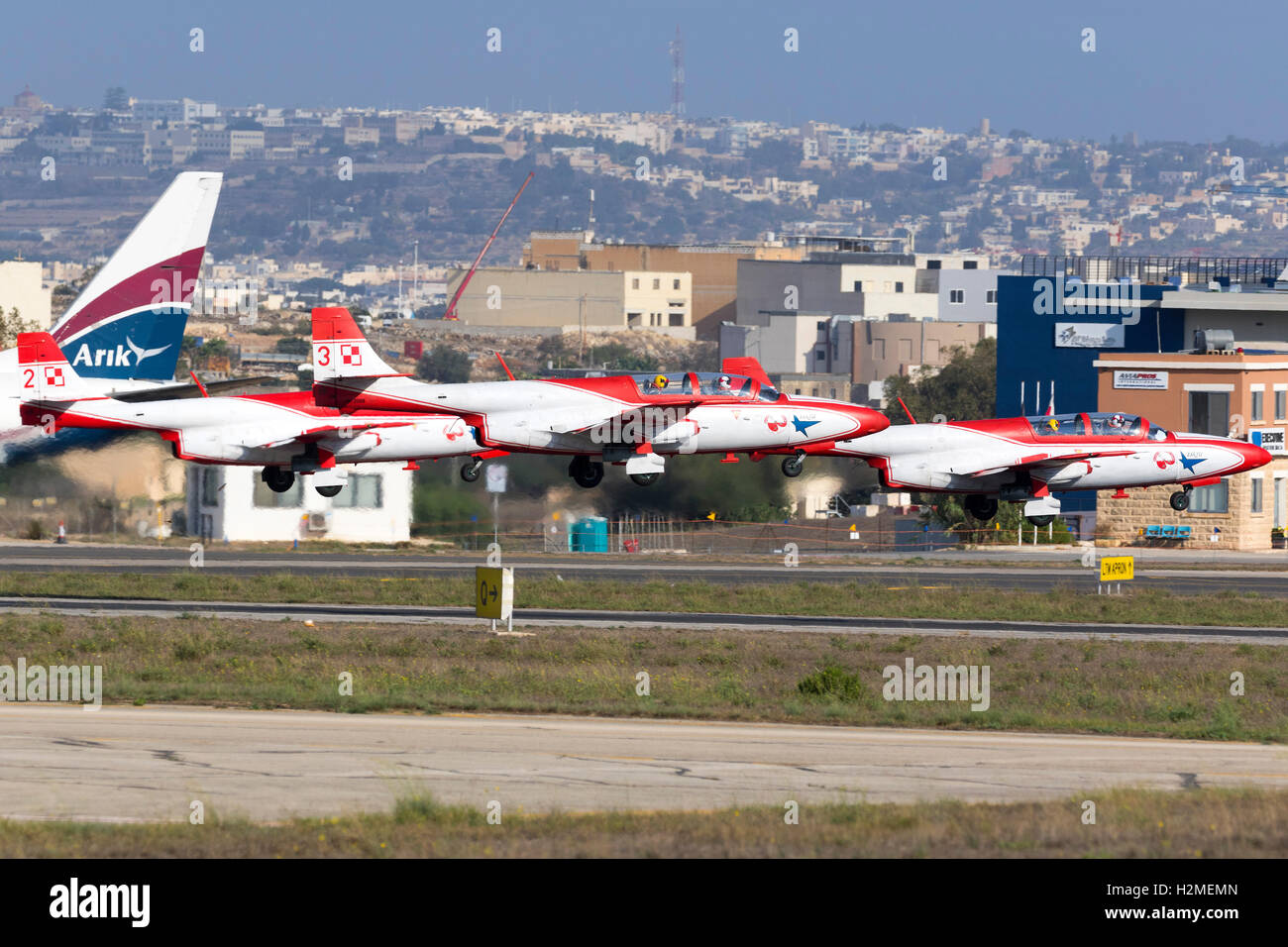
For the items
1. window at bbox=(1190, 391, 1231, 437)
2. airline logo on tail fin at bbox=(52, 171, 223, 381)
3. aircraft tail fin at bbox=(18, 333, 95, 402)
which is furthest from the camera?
window at bbox=(1190, 391, 1231, 437)

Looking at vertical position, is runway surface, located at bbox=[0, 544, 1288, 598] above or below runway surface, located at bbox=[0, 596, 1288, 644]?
below

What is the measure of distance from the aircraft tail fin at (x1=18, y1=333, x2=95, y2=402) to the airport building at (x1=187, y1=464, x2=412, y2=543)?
134 feet

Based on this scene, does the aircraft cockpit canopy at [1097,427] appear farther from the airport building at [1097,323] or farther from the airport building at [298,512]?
the airport building at [1097,323]

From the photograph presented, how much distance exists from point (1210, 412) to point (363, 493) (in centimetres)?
4925

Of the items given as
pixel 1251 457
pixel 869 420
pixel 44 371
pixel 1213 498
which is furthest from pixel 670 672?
pixel 1213 498

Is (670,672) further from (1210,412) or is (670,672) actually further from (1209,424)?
(1210,412)

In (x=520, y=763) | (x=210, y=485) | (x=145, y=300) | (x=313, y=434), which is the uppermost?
(x=145, y=300)

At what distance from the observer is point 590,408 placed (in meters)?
50.6

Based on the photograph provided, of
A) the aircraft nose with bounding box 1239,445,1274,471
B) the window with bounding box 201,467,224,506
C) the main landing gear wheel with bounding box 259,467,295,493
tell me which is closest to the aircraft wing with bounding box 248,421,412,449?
the main landing gear wheel with bounding box 259,467,295,493

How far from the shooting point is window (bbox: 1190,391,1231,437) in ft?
338

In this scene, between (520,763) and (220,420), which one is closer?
(520,763)

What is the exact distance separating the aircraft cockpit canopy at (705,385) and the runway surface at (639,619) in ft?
32.9

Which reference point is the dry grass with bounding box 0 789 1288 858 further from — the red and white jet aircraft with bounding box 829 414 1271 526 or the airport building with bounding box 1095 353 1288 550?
the airport building with bounding box 1095 353 1288 550

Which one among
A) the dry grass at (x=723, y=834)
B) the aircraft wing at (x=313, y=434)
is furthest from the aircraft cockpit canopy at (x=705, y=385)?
the dry grass at (x=723, y=834)
